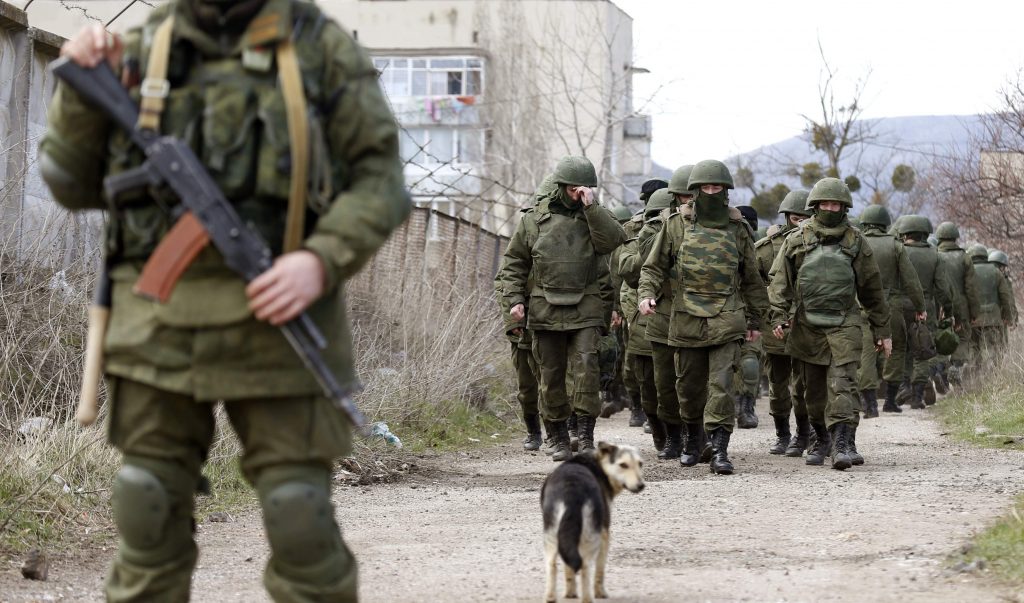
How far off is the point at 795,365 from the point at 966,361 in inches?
356

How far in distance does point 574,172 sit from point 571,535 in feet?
19.0

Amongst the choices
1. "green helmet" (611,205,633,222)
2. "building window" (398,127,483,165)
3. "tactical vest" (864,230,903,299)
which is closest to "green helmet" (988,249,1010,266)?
"tactical vest" (864,230,903,299)

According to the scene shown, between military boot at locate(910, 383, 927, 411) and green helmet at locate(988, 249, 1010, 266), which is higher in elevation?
green helmet at locate(988, 249, 1010, 266)

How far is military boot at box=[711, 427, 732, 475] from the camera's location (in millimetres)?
10078

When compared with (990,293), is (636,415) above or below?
below

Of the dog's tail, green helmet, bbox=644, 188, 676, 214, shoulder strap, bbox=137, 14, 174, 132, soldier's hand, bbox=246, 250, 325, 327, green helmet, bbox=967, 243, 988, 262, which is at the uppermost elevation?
green helmet, bbox=644, 188, 676, 214

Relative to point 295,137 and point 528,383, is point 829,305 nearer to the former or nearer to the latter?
point 528,383

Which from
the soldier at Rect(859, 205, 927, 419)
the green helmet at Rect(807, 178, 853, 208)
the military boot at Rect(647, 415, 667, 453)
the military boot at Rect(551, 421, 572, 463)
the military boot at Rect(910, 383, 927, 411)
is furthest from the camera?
the military boot at Rect(910, 383, 927, 411)

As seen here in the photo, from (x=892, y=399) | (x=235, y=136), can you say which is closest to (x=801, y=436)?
(x=892, y=399)

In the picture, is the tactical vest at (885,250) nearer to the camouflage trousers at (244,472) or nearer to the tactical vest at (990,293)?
the tactical vest at (990,293)

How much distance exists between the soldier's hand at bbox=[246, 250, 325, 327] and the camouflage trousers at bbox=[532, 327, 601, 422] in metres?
7.51

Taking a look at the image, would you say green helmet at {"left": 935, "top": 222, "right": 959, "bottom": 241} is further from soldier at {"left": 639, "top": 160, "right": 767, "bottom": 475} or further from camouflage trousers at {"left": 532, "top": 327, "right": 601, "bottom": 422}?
camouflage trousers at {"left": 532, "top": 327, "right": 601, "bottom": 422}

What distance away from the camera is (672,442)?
1127 centimetres

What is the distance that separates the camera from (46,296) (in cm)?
882
